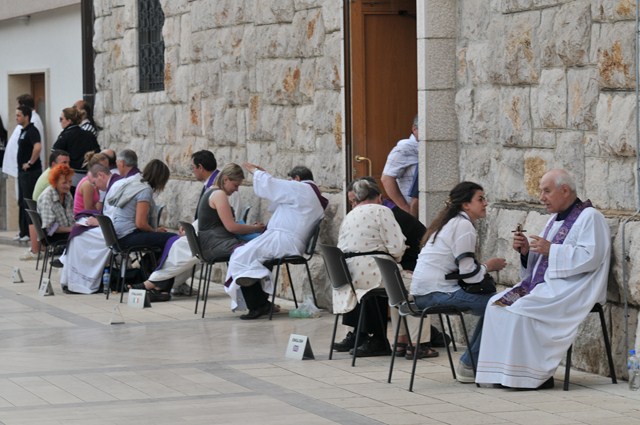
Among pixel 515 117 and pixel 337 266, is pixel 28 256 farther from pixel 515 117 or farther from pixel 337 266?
pixel 515 117

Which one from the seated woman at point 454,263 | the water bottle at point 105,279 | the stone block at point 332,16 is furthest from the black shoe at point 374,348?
the water bottle at point 105,279

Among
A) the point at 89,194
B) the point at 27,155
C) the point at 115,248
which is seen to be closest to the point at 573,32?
the point at 115,248

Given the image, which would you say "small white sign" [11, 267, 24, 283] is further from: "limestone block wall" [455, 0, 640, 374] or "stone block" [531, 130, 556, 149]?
"stone block" [531, 130, 556, 149]

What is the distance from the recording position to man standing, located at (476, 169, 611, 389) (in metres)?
8.17

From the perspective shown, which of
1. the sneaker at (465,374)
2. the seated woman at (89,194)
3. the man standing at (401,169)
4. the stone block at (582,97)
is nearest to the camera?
the sneaker at (465,374)

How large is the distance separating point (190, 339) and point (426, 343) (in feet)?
6.27

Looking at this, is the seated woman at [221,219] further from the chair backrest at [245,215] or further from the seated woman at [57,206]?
the seated woman at [57,206]

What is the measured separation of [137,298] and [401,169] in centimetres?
281

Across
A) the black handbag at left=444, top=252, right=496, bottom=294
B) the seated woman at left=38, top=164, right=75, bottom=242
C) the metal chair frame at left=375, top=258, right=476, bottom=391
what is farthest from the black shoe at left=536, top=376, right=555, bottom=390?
the seated woman at left=38, top=164, right=75, bottom=242

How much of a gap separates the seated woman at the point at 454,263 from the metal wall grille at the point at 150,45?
27.0 ft

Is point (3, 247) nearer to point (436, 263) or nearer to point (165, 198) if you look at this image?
point (165, 198)

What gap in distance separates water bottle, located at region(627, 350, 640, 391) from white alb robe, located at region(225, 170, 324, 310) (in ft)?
13.9

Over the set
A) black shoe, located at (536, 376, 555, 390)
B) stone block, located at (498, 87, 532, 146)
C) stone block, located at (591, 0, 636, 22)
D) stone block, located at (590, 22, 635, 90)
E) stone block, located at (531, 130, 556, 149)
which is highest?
stone block, located at (591, 0, 636, 22)

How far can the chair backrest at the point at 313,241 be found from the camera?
11867 mm
